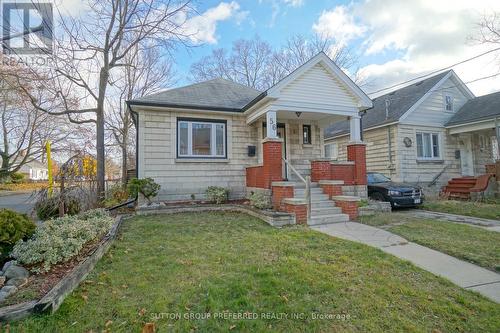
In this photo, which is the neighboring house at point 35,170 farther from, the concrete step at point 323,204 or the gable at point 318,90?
the concrete step at point 323,204

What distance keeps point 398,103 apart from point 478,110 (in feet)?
12.2

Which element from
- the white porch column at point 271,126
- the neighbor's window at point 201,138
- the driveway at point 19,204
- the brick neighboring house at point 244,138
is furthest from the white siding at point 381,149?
the driveway at point 19,204

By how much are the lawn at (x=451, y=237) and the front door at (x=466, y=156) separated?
10.0m

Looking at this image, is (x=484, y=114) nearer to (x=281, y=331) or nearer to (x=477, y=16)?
(x=477, y=16)

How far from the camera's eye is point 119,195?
35.1 feet

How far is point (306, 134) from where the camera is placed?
37.9ft

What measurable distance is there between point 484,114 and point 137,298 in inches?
660

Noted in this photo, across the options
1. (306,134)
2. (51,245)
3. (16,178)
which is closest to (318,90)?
(306,134)

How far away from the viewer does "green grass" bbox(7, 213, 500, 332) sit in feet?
8.48

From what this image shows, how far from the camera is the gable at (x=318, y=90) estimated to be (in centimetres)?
902

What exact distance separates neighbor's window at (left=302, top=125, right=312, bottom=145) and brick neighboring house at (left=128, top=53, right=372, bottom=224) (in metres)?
0.71

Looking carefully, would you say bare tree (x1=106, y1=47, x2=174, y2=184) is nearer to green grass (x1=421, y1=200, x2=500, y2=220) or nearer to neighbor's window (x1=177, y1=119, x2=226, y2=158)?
neighbor's window (x1=177, y1=119, x2=226, y2=158)

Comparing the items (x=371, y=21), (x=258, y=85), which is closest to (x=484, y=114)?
(x=371, y=21)

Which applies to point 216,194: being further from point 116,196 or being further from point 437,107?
point 437,107
